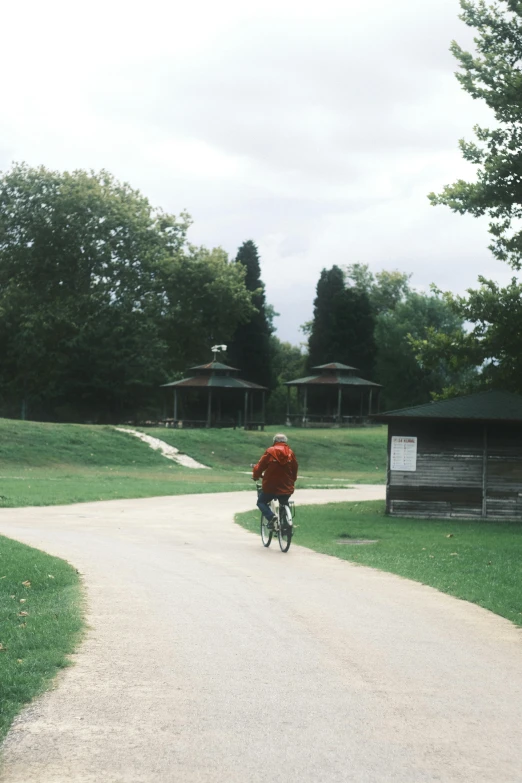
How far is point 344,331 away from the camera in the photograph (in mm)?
→ 89750

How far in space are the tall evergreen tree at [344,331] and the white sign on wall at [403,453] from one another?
63.4 metres

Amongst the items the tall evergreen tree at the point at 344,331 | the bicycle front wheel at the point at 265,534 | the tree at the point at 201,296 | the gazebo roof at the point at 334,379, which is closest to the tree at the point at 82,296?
the tree at the point at 201,296

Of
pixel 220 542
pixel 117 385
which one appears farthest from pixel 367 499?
pixel 117 385

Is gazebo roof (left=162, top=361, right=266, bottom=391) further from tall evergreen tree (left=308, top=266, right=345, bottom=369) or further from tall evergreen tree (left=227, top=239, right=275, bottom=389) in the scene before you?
tall evergreen tree (left=308, top=266, right=345, bottom=369)

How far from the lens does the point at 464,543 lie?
19.4m

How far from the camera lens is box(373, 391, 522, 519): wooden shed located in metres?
26.0

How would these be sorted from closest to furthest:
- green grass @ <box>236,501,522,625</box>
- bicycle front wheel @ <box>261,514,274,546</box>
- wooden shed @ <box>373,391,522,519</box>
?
1. green grass @ <box>236,501,522,625</box>
2. bicycle front wheel @ <box>261,514,274,546</box>
3. wooden shed @ <box>373,391,522,519</box>

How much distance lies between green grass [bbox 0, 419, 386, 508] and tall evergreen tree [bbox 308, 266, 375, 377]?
25.9 meters

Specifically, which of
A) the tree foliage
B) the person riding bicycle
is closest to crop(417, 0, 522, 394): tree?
the tree foliage

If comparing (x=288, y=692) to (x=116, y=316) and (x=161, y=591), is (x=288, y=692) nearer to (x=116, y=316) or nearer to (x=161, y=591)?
(x=161, y=591)

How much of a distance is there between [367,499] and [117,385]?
1550 inches

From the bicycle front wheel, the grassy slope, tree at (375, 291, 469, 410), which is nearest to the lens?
the bicycle front wheel

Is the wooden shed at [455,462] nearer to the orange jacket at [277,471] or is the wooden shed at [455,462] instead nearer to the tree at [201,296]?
the orange jacket at [277,471]

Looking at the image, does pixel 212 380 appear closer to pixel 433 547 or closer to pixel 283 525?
pixel 433 547
